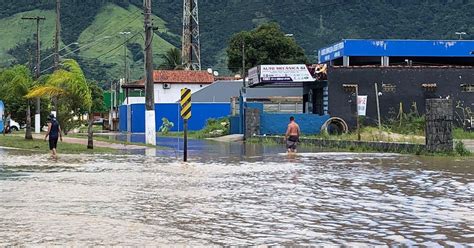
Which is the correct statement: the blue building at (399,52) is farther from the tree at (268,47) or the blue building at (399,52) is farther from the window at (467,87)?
the tree at (268,47)

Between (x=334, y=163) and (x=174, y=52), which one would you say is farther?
(x=174, y=52)

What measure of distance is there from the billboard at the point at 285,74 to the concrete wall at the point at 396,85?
6.17ft

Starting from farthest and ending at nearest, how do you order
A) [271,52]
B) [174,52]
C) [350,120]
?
1. [174,52]
2. [271,52]
3. [350,120]

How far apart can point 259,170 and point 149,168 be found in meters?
3.26

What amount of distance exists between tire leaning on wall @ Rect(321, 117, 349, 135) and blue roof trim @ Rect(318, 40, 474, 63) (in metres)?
7.96

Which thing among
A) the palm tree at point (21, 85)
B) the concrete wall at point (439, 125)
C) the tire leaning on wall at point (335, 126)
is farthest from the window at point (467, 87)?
the palm tree at point (21, 85)

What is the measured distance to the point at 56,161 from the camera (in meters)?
25.0

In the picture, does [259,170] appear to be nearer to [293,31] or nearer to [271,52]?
[271,52]

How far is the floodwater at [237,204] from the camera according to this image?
1035cm

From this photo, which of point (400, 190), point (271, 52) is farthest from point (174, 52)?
point (400, 190)

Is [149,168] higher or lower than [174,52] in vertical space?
lower

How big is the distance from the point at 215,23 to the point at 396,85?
3972 inches

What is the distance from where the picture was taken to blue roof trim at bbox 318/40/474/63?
177 ft

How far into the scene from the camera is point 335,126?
47.4m
